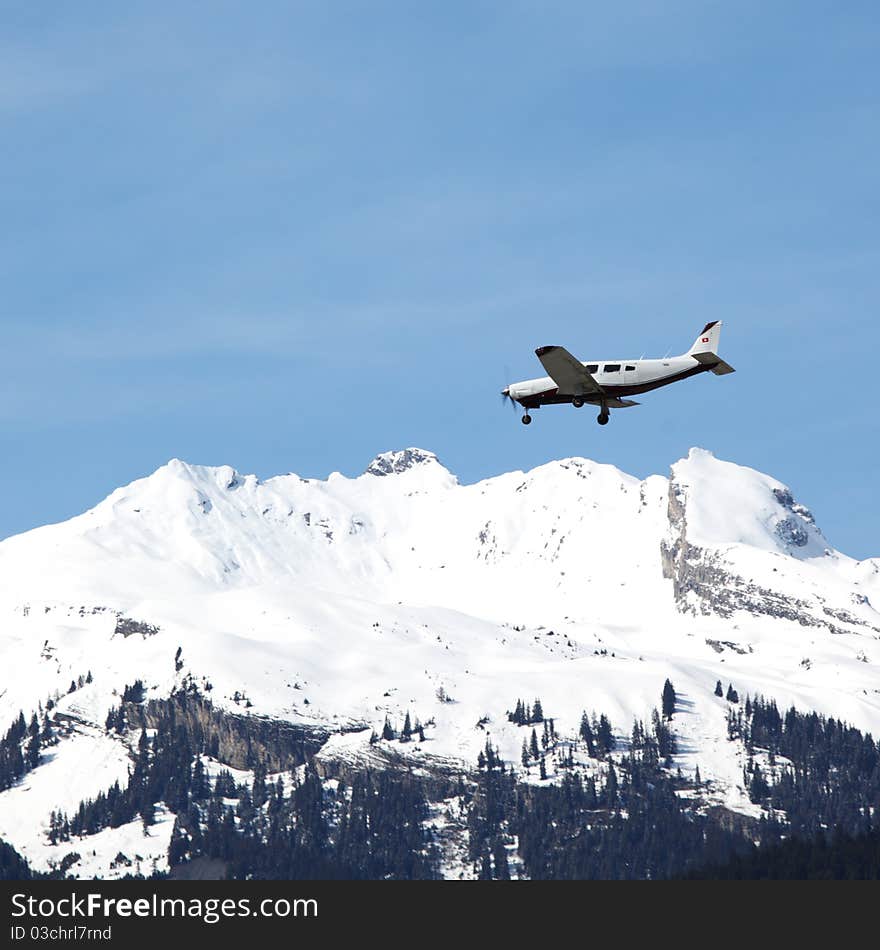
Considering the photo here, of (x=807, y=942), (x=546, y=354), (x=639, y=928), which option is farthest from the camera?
(x=639, y=928)

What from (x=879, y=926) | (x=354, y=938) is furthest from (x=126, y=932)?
(x=879, y=926)

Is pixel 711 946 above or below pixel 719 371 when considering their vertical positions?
below

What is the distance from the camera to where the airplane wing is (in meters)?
159

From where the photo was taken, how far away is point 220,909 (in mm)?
193125

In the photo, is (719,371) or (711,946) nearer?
(719,371)

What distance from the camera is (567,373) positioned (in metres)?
161

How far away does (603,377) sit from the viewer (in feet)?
535

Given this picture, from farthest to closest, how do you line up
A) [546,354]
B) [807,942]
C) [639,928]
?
[639,928]
[807,942]
[546,354]

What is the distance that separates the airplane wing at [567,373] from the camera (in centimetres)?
15875

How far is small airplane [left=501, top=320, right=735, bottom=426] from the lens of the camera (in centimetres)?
16012

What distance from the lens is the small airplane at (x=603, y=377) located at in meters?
160

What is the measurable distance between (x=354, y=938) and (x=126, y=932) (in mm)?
24804

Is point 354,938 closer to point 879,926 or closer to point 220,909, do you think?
point 220,909

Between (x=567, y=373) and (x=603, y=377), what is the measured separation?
4.16 m
